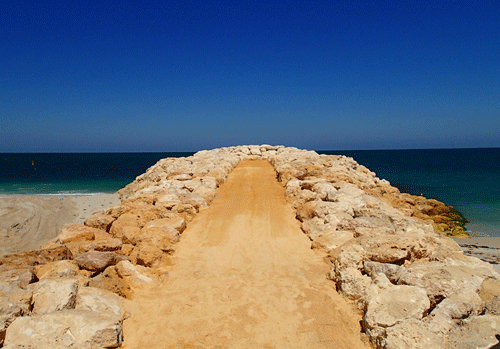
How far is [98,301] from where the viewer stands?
4605 mm

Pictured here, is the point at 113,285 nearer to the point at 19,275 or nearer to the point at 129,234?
the point at 19,275

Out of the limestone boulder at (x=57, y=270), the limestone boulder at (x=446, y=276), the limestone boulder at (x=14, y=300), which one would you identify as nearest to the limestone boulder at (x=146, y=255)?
the limestone boulder at (x=57, y=270)

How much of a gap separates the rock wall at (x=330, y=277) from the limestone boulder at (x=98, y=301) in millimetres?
15

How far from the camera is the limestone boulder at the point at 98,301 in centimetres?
447

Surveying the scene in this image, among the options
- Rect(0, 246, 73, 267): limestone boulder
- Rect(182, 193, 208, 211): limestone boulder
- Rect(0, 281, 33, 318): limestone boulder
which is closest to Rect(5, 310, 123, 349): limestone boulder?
Rect(0, 281, 33, 318): limestone boulder

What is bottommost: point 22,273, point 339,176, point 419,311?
point 419,311

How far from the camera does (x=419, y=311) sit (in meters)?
4.24

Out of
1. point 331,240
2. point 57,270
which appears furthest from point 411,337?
point 57,270

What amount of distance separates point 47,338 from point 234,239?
4793 millimetres

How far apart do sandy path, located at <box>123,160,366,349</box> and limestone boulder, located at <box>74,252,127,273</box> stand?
0.94 metres

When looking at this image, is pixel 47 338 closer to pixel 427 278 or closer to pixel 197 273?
pixel 197 273

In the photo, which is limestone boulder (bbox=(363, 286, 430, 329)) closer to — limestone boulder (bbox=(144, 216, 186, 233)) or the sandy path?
the sandy path

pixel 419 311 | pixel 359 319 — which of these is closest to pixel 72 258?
pixel 359 319

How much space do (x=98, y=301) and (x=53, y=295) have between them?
605 mm
